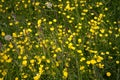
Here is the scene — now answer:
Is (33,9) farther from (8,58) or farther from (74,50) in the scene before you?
(74,50)

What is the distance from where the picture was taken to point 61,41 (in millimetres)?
3354

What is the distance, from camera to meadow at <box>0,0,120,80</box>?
2.99 metres

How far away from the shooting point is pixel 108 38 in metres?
3.36

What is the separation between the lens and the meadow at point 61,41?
2986 mm

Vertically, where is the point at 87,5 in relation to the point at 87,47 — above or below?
above

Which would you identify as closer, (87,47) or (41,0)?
(87,47)

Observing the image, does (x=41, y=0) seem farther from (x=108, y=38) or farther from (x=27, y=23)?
(x=108, y=38)

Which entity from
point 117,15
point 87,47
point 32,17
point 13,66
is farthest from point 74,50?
point 32,17

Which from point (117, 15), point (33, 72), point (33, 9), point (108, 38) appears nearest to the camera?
point (33, 72)

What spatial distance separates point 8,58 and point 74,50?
0.83 meters

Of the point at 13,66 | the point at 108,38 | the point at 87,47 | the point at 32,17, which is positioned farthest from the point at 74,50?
the point at 32,17

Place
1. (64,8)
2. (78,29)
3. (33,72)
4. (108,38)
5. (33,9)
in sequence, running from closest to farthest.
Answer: (33,72) < (108,38) < (78,29) < (64,8) < (33,9)

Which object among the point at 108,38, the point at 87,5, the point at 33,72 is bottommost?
the point at 33,72

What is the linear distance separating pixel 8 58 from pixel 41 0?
1.29 meters
